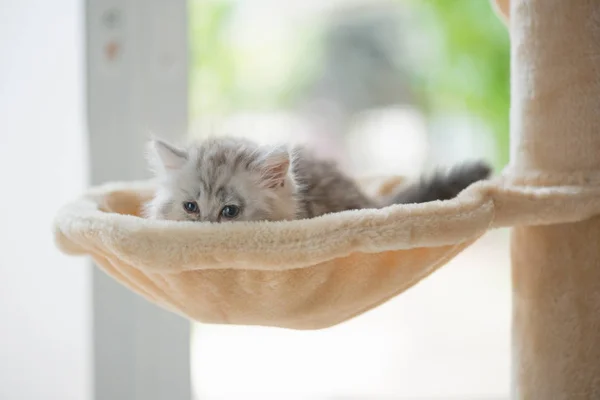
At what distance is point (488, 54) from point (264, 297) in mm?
2161

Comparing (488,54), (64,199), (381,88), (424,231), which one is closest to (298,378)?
(64,199)

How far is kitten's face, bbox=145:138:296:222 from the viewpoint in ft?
3.78

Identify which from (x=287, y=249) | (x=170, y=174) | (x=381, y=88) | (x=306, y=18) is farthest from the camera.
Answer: (x=381, y=88)

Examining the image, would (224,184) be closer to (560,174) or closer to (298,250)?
(298,250)

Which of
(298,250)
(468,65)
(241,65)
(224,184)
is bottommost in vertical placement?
(298,250)

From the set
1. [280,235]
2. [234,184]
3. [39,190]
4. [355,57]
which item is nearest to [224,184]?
[234,184]

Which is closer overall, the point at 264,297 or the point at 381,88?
the point at 264,297

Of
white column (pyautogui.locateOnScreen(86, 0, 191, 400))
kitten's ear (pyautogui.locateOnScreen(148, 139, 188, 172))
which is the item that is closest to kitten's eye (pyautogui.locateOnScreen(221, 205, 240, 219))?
kitten's ear (pyautogui.locateOnScreen(148, 139, 188, 172))

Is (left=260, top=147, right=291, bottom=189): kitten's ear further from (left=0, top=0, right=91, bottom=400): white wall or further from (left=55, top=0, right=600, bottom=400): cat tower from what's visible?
(left=0, top=0, right=91, bottom=400): white wall

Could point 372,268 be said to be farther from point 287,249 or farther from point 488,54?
point 488,54

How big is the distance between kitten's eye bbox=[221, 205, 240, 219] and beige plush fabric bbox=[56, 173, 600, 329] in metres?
0.15

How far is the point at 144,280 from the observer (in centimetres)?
108

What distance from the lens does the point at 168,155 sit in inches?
Answer: 47.7

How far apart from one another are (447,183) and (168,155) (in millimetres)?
593
